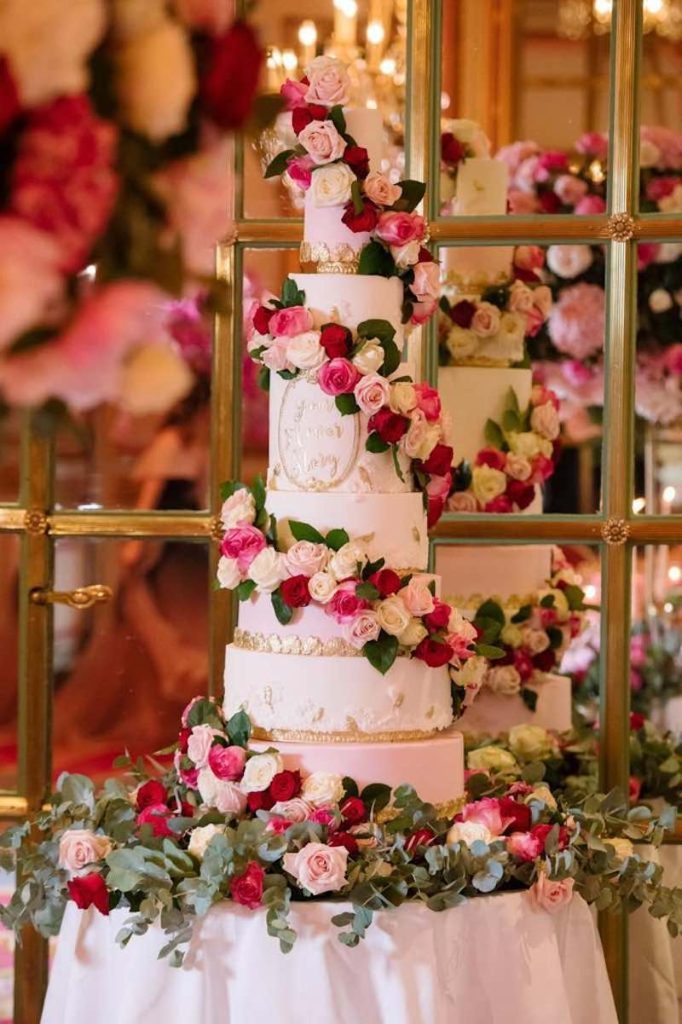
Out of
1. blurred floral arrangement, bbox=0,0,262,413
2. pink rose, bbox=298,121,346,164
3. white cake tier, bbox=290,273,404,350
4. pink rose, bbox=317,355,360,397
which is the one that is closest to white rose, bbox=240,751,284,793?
pink rose, bbox=317,355,360,397

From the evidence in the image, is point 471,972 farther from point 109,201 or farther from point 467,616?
point 109,201

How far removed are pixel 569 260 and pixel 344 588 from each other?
1.00 m

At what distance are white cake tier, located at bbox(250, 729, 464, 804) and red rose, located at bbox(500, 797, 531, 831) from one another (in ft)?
0.32

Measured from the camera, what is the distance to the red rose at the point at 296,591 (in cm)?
233

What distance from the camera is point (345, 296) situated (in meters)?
2.40

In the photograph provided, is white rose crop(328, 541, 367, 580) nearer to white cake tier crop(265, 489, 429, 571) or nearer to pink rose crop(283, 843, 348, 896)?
white cake tier crop(265, 489, 429, 571)

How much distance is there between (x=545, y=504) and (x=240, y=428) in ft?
1.92

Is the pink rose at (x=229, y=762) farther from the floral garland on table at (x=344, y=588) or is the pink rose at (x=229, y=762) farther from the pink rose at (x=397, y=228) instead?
the pink rose at (x=397, y=228)

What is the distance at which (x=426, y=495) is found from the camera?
2482 mm

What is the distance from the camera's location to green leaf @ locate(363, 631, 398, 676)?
2.33m

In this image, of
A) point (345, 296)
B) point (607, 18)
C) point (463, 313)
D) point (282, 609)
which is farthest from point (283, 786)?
point (607, 18)

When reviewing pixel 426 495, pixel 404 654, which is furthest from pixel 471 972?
pixel 426 495

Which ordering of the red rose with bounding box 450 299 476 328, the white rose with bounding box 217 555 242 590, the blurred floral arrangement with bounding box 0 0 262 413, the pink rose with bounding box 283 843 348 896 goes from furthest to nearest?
the red rose with bounding box 450 299 476 328, the white rose with bounding box 217 555 242 590, the pink rose with bounding box 283 843 348 896, the blurred floral arrangement with bounding box 0 0 262 413

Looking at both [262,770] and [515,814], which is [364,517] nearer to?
[262,770]
